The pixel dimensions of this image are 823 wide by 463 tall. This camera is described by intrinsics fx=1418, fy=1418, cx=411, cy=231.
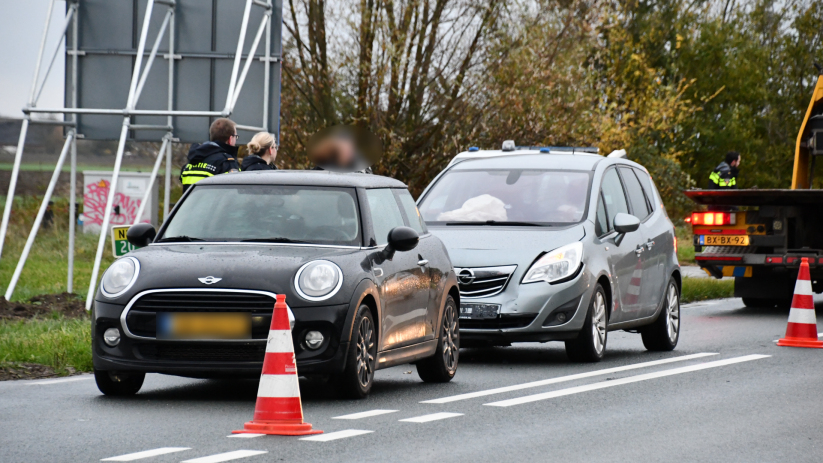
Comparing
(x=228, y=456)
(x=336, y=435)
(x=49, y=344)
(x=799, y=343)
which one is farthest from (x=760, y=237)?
(x=228, y=456)

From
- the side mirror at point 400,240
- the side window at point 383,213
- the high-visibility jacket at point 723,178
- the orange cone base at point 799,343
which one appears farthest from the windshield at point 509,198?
the high-visibility jacket at point 723,178

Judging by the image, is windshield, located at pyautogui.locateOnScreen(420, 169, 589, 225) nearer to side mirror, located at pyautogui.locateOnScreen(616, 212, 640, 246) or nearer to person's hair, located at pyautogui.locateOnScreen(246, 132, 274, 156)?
side mirror, located at pyautogui.locateOnScreen(616, 212, 640, 246)

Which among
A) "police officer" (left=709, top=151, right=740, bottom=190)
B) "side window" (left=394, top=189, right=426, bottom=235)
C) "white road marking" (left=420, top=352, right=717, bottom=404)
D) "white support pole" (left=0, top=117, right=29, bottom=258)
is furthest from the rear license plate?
"police officer" (left=709, top=151, right=740, bottom=190)

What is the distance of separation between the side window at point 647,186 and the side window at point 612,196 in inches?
27.0

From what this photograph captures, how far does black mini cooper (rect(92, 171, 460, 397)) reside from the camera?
8320 mm

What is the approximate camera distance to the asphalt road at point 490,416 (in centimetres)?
688

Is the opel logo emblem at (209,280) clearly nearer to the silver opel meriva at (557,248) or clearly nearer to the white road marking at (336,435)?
the white road marking at (336,435)

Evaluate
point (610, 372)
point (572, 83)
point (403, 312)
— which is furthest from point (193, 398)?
point (572, 83)

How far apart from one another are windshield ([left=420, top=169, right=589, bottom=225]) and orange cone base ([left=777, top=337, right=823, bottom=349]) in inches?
100.0

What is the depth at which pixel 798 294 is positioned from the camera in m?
13.2

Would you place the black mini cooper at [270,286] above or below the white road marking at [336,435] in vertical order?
above

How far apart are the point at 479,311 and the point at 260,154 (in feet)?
8.96

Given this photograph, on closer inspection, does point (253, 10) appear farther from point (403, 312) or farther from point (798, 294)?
point (403, 312)

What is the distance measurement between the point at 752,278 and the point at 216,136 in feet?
29.0
